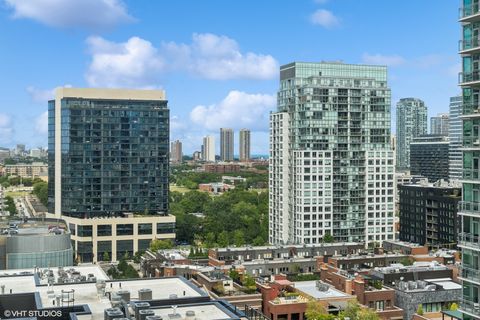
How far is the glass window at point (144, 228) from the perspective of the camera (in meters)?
127

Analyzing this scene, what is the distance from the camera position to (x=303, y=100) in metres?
114

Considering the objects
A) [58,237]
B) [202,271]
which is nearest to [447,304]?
[202,271]

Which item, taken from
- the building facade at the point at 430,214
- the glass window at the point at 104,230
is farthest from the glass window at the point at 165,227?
the building facade at the point at 430,214

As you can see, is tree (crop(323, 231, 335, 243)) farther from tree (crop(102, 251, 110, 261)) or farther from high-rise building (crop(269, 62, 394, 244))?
tree (crop(102, 251, 110, 261))

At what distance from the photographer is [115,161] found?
132250mm

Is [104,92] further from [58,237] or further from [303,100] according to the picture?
[58,237]

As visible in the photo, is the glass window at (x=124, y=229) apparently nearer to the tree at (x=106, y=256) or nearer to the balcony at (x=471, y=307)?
the tree at (x=106, y=256)

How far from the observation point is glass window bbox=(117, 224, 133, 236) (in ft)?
411

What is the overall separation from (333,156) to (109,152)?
47.5 m

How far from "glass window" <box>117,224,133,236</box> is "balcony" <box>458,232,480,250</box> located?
10181 centimetres

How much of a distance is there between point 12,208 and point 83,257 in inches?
2777

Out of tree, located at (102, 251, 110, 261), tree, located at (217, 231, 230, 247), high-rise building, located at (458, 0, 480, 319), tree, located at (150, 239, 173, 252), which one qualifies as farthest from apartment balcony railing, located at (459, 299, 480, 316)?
tree, located at (102, 251, 110, 261)

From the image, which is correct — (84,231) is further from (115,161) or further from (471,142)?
(471,142)

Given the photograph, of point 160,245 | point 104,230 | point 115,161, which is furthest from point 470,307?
point 115,161
